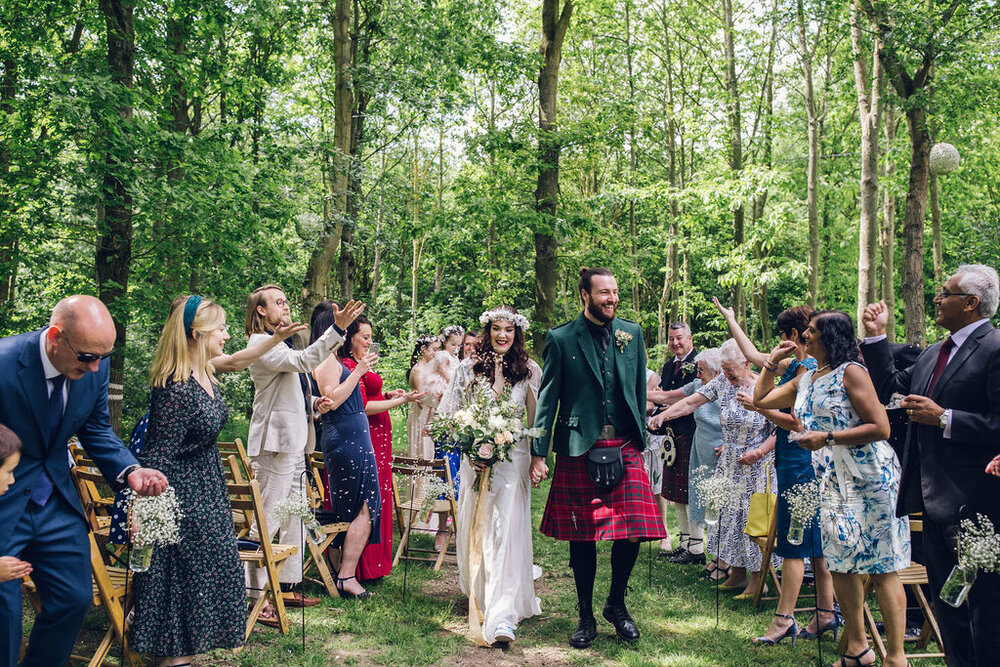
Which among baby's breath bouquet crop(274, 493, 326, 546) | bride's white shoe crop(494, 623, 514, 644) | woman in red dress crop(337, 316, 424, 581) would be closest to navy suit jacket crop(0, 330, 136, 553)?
baby's breath bouquet crop(274, 493, 326, 546)

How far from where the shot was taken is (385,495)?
295 inches

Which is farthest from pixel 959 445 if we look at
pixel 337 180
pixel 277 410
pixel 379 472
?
pixel 337 180

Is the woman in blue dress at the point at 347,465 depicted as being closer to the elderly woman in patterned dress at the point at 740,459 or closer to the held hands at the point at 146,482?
the held hands at the point at 146,482

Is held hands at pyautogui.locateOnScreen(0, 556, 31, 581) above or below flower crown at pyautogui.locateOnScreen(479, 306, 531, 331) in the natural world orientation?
below

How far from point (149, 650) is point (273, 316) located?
→ 2454mm

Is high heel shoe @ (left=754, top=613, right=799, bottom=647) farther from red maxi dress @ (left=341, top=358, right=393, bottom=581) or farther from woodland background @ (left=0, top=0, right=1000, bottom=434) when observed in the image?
woodland background @ (left=0, top=0, right=1000, bottom=434)

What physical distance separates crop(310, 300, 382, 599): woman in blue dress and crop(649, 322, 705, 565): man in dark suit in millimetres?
3357

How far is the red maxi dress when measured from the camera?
22.4 feet

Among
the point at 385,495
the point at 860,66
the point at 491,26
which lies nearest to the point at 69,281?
the point at 385,495

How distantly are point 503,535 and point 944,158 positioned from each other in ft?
35.5

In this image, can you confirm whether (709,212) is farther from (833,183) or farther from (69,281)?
(69,281)

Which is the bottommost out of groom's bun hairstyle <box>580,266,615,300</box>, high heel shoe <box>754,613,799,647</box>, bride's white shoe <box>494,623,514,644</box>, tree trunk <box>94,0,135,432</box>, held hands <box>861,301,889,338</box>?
high heel shoe <box>754,613,799,647</box>

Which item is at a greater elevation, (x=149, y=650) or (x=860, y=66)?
(x=860, y=66)

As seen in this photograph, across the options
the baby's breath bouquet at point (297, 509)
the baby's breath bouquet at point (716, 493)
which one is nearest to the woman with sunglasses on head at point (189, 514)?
the baby's breath bouquet at point (297, 509)
